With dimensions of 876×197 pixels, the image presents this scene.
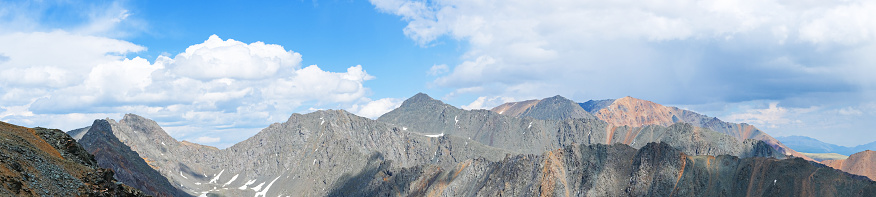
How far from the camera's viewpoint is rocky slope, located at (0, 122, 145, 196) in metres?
46.8

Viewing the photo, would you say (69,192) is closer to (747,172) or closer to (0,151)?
(0,151)

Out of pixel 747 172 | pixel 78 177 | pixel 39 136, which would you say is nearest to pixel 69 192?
pixel 78 177

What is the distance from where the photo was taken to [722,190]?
197750 millimetres

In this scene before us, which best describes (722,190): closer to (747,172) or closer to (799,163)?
(747,172)

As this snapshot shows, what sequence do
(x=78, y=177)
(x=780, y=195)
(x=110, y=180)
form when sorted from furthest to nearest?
(x=780, y=195) → (x=110, y=180) → (x=78, y=177)

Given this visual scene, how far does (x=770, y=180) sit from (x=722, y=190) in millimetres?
16310

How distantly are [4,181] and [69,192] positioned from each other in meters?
5.63

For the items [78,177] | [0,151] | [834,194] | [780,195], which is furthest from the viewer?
[780,195]

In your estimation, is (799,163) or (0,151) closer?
(0,151)

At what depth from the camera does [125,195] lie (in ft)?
182

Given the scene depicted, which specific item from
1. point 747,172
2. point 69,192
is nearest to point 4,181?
point 69,192

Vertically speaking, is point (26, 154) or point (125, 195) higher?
point (26, 154)

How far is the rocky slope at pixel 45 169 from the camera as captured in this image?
4681cm

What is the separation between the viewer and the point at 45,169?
51406mm
